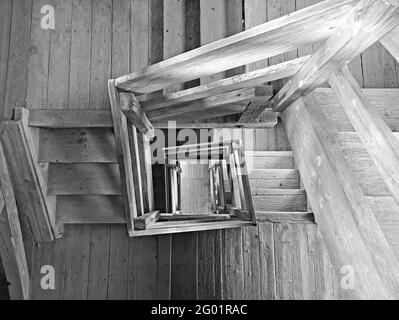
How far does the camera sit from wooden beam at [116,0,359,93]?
84 cm

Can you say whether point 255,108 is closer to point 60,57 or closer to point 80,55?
point 80,55

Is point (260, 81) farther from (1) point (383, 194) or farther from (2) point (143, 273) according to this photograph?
(2) point (143, 273)

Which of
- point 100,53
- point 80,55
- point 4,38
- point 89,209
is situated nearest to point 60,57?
point 80,55

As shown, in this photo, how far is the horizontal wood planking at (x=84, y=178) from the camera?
1952 mm

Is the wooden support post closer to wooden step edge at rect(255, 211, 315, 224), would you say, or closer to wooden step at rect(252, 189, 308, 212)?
wooden step edge at rect(255, 211, 315, 224)

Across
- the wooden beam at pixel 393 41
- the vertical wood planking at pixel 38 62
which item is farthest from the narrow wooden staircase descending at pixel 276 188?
the vertical wood planking at pixel 38 62

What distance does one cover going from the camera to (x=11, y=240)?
1850 millimetres

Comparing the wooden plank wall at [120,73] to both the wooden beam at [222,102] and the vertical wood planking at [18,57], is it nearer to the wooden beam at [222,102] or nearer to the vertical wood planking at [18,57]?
the vertical wood planking at [18,57]

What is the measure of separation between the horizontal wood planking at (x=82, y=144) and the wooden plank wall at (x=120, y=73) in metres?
0.17

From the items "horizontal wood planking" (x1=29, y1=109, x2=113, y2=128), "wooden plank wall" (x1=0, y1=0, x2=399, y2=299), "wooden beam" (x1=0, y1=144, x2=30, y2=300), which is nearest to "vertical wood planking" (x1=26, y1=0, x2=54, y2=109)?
"wooden plank wall" (x1=0, y1=0, x2=399, y2=299)

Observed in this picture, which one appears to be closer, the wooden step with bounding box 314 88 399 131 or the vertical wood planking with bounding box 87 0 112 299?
the wooden step with bounding box 314 88 399 131

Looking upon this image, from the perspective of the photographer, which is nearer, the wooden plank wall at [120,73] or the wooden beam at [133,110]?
the wooden beam at [133,110]

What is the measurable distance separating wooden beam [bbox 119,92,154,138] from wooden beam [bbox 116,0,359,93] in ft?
0.24
